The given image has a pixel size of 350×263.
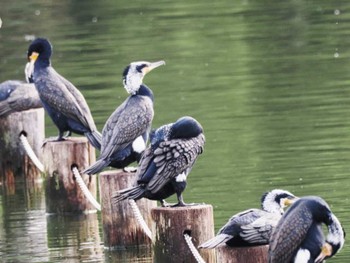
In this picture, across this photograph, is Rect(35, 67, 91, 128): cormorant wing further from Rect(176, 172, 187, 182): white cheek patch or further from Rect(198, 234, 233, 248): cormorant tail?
Rect(198, 234, 233, 248): cormorant tail

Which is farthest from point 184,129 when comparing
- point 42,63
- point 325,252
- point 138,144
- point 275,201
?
point 42,63

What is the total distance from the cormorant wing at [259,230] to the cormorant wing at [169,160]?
946mm

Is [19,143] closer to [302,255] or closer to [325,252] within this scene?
[302,255]

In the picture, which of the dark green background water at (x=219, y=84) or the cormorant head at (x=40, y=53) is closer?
the dark green background water at (x=219, y=84)

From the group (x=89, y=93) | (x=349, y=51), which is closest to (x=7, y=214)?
(x=89, y=93)

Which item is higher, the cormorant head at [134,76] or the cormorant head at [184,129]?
the cormorant head at [134,76]

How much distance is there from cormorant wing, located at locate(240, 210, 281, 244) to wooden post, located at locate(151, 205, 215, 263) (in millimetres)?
614

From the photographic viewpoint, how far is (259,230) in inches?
381

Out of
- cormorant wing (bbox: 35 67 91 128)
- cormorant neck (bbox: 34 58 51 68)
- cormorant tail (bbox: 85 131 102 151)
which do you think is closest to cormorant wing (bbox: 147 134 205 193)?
cormorant tail (bbox: 85 131 102 151)

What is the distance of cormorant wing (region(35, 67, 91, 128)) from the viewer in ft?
43.8

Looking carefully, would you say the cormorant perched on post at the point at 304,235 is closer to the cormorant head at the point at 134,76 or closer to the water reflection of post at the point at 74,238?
the water reflection of post at the point at 74,238

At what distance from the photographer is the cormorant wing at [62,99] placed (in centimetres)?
1334

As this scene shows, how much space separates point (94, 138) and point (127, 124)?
1.29 m

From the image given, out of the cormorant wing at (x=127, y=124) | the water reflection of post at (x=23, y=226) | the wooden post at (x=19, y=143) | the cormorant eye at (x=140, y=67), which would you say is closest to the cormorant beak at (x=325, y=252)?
the cormorant wing at (x=127, y=124)
